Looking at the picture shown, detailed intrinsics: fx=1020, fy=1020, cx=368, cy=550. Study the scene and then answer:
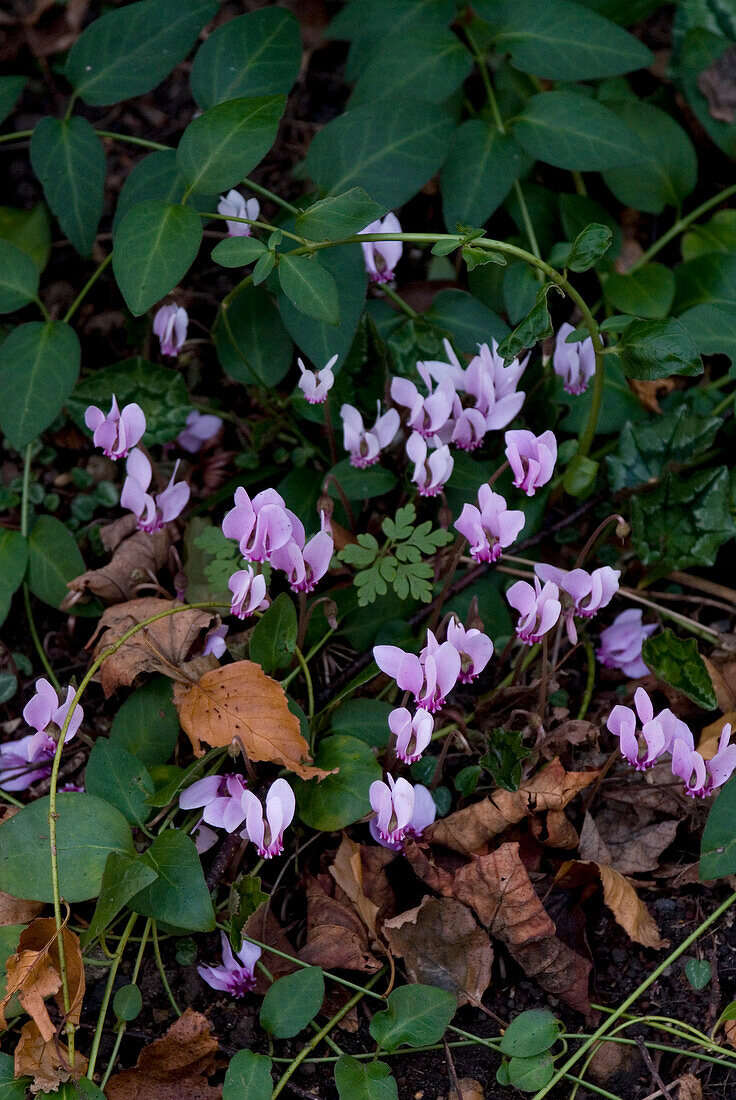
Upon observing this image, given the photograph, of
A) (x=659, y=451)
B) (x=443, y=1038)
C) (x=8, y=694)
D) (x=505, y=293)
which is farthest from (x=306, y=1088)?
(x=505, y=293)

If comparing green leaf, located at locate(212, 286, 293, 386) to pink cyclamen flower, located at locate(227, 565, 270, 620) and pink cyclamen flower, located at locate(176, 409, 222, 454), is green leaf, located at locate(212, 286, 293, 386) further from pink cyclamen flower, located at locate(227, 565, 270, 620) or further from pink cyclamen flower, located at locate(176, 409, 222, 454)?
pink cyclamen flower, located at locate(227, 565, 270, 620)

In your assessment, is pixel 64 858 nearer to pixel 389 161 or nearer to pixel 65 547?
A: pixel 65 547

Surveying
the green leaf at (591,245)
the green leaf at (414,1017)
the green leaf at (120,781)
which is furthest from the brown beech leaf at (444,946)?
the green leaf at (591,245)

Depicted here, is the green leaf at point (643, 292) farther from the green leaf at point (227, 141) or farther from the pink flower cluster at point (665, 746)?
the pink flower cluster at point (665, 746)

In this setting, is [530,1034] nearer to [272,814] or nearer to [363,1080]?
[363,1080]

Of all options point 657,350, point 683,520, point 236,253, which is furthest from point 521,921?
point 236,253
